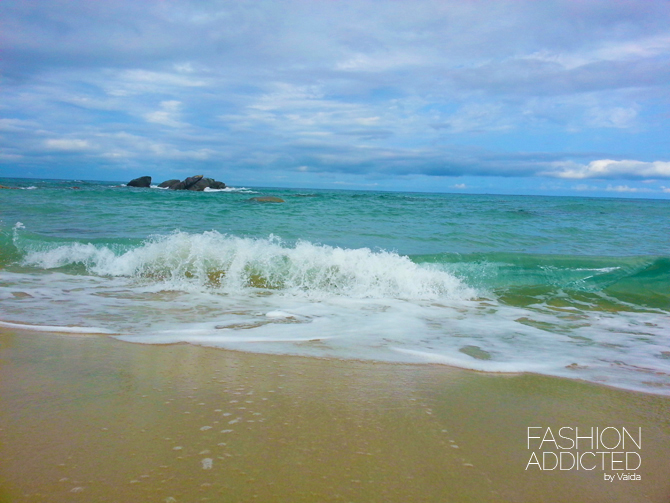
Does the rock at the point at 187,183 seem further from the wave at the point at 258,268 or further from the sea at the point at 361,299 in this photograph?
the wave at the point at 258,268

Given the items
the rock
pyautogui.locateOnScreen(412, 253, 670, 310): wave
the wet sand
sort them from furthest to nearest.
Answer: the rock, pyautogui.locateOnScreen(412, 253, 670, 310): wave, the wet sand

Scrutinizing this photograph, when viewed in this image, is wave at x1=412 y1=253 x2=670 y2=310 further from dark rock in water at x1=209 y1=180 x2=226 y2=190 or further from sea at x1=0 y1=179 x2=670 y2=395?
dark rock in water at x1=209 y1=180 x2=226 y2=190

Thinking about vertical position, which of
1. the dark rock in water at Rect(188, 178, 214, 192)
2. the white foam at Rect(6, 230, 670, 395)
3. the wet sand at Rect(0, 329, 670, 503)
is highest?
the dark rock in water at Rect(188, 178, 214, 192)

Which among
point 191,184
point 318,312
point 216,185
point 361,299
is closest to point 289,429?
point 318,312

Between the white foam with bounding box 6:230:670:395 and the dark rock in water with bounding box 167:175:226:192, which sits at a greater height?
the dark rock in water with bounding box 167:175:226:192

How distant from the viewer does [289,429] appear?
216cm

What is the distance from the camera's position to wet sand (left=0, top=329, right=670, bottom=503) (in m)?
1.72

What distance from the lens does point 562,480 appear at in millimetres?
1904

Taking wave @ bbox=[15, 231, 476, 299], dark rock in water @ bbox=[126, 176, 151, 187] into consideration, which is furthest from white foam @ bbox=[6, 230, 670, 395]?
dark rock in water @ bbox=[126, 176, 151, 187]

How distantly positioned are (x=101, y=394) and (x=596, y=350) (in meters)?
4.08

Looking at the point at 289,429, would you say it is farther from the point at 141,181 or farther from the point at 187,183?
the point at 141,181

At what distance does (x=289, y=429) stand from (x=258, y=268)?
17.5 ft

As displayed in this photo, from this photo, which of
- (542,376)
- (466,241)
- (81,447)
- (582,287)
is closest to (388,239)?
(466,241)

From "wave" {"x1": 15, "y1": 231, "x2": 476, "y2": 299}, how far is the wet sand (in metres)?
3.43
